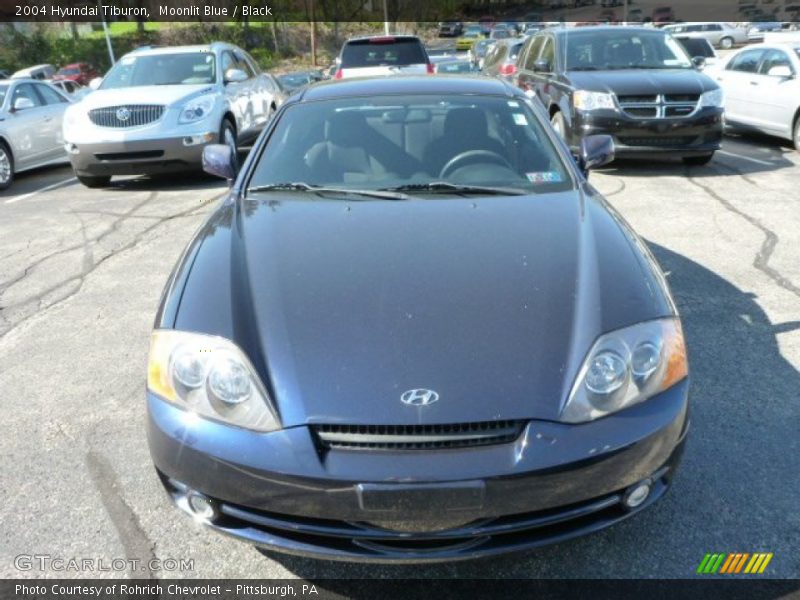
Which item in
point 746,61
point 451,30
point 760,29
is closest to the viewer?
point 746,61

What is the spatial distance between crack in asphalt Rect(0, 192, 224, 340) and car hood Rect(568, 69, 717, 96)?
478cm

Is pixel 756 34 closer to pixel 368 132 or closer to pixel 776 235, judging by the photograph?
pixel 776 235

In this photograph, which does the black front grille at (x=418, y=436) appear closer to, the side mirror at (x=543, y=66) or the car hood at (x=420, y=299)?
the car hood at (x=420, y=299)

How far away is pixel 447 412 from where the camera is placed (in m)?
2.02

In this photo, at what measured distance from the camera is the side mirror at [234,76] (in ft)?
31.4

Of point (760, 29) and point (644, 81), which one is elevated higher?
point (644, 81)

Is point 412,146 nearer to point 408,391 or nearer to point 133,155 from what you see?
point 408,391

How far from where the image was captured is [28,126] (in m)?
10.4

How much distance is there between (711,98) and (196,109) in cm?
630

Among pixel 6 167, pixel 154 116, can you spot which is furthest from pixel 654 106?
pixel 6 167

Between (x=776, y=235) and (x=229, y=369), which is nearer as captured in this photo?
(x=229, y=369)

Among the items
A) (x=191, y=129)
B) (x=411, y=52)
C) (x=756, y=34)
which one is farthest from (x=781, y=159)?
(x=756, y=34)

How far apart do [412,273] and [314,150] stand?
131 centimetres

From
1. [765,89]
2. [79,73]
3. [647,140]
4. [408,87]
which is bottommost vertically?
[79,73]
